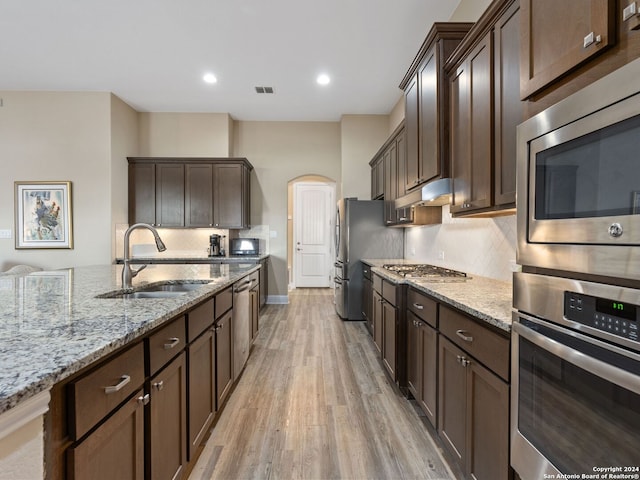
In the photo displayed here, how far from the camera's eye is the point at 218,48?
347cm

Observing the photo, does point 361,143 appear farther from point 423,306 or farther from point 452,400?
point 452,400

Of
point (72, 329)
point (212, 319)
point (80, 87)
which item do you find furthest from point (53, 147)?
point (72, 329)

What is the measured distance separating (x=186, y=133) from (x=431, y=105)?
4.30m

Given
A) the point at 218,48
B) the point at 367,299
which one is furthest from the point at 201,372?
A: the point at 218,48

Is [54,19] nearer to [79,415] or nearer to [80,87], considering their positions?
[80,87]

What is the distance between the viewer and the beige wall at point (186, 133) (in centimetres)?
521

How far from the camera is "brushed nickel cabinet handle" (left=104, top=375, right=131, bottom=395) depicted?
2.80 feet

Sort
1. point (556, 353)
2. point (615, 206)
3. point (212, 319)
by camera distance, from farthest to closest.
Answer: point (212, 319), point (556, 353), point (615, 206)

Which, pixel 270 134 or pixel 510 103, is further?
pixel 270 134

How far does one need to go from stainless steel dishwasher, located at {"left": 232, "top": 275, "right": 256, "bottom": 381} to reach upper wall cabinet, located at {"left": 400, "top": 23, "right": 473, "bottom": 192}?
1.72 metres

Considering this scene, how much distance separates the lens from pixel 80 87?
4.36m

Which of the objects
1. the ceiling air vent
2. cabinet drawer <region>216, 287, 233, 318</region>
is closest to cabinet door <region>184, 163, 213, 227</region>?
the ceiling air vent

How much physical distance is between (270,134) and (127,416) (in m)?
5.28

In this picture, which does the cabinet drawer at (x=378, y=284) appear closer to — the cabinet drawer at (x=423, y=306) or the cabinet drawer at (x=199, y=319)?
the cabinet drawer at (x=423, y=306)
